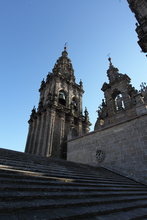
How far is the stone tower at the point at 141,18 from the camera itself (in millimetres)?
17531

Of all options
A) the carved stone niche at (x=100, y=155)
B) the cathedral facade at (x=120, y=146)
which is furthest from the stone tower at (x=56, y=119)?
the carved stone niche at (x=100, y=155)

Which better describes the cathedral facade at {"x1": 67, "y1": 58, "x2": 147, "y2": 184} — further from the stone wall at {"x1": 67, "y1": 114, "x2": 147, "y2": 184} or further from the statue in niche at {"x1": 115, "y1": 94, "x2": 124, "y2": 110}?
the statue in niche at {"x1": 115, "y1": 94, "x2": 124, "y2": 110}

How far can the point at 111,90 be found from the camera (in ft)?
73.7

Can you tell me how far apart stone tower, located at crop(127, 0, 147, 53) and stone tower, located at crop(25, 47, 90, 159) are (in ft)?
44.7

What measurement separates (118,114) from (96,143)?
28.6ft

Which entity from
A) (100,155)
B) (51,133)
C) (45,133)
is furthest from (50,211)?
(45,133)

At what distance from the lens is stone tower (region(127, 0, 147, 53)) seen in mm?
17531

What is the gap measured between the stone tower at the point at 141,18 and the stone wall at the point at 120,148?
12.6 meters

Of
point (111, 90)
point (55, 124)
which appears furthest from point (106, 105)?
point (55, 124)

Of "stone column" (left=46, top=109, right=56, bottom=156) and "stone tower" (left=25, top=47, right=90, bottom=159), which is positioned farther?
"stone tower" (left=25, top=47, right=90, bottom=159)

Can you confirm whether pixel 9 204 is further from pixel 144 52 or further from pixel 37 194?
pixel 144 52

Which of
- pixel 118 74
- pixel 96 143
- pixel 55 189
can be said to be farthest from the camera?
pixel 118 74

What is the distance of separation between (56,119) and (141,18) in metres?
18.6

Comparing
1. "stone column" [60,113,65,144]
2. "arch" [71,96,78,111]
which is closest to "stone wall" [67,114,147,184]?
"stone column" [60,113,65,144]
